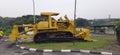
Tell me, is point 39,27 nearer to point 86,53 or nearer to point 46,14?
point 46,14

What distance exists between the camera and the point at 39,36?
71.5ft

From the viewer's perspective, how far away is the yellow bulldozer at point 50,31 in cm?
2175

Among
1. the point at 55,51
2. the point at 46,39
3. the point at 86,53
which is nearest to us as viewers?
the point at 86,53

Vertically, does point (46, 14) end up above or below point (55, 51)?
above

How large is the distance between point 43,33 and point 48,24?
2.69 feet

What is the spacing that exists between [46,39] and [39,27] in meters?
1.10

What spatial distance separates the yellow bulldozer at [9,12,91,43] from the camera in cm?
2175

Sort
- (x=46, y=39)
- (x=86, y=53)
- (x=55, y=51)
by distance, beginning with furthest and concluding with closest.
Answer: (x=46, y=39), (x=55, y=51), (x=86, y=53)

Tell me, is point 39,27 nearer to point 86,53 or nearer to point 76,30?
point 76,30

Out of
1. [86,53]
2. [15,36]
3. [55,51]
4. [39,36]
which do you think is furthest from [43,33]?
[86,53]

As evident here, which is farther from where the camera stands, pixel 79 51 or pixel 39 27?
pixel 39 27

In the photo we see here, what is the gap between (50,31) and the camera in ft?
71.6

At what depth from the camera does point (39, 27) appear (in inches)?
864

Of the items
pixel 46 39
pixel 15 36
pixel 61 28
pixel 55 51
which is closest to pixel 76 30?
pixel 61 28
